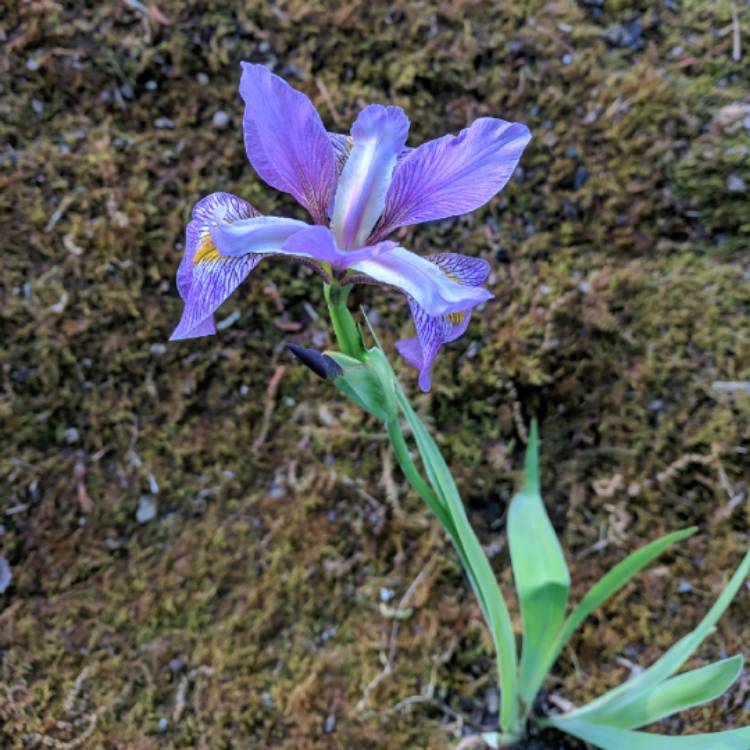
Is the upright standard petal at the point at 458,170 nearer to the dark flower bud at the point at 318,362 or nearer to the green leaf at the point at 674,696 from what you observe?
the dark flower bud at the point at 318,362

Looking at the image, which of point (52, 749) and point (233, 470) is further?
point (233, 470)

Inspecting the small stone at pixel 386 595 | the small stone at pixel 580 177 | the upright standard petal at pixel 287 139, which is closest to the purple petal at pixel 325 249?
the upright standard petal at pixel 287 139

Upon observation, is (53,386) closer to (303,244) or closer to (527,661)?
(303,244)

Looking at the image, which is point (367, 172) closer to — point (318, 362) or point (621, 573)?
point (318, 362)

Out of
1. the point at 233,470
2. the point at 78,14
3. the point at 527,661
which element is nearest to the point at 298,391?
the point at 233,470

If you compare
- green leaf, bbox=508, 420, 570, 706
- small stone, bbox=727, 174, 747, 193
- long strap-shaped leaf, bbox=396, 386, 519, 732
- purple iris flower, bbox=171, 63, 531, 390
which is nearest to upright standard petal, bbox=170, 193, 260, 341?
purple iris flower, bbox=171, 63, 531, 390

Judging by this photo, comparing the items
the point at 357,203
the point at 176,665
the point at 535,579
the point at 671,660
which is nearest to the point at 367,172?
the point at 357,203
